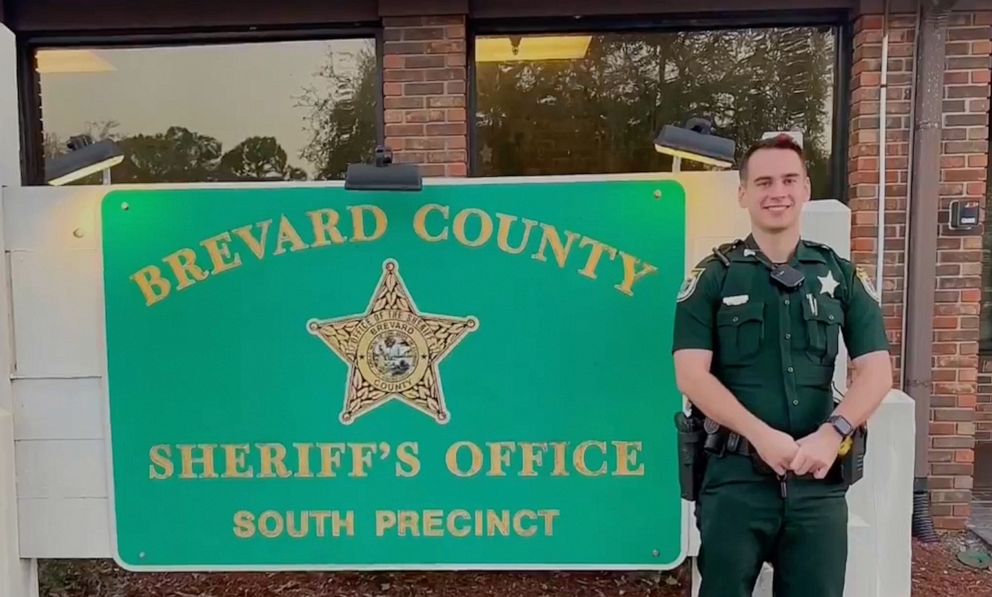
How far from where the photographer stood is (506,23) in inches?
180

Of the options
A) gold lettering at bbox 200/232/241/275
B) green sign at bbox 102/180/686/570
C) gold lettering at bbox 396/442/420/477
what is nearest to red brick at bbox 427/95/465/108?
green sign at bbox 102/180/686/570

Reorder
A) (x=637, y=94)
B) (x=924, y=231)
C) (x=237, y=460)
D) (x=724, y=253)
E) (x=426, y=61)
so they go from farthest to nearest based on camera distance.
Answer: (x=637, y=94) → (x=426, y=61) → (x=924, y=231) → (x=237, y=460) → (x=724, y=253)

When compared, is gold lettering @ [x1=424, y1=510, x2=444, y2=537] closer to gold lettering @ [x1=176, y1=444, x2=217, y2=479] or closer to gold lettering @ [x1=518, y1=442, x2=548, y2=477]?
gold lettering @ [x1=518, y1=442, x2=548, y2=477]

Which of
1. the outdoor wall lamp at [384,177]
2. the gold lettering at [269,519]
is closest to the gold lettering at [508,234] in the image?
the outdoor wall lamp at [384,177]

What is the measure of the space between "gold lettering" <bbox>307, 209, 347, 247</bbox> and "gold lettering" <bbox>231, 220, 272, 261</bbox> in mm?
159

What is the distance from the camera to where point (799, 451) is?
6.82 ft

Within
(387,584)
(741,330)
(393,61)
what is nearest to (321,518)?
(387,584)

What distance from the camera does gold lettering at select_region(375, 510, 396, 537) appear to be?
2.91 meters

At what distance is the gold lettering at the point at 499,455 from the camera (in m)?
2.88

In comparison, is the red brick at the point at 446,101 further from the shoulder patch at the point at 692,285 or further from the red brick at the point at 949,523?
the red brick at the point at 949,523

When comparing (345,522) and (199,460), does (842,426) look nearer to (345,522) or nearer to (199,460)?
(345,522)

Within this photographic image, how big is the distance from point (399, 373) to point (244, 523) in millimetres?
770

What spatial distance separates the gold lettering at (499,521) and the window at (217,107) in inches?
103

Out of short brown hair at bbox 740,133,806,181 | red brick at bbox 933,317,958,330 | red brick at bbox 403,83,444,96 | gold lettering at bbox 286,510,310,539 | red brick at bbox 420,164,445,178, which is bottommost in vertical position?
gold lettering at bbox 286,510,310,539
